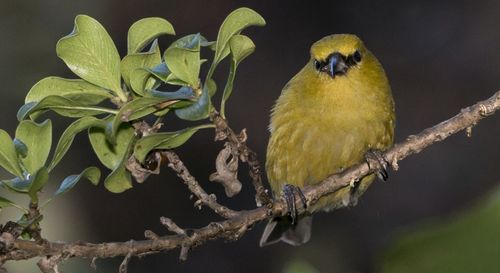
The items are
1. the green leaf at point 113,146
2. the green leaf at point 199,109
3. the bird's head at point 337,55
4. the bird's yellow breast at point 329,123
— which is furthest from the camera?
the bird's head at point 337,55

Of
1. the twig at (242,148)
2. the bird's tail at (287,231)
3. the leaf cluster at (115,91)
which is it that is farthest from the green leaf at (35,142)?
the bird's tail at (287,231)

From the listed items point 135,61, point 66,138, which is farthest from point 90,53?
point 66,138

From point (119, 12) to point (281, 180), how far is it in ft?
9.91

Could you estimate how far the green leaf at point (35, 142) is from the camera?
1.75 meters

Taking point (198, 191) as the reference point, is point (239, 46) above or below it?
above

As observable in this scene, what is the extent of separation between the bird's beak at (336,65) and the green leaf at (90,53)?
174cm

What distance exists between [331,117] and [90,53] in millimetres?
1766

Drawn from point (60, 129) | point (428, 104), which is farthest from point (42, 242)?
point (428, 104)

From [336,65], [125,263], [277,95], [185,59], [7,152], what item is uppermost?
[277,95]

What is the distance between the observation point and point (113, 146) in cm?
203

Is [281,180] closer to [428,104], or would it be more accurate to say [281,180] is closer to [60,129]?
[60,129]

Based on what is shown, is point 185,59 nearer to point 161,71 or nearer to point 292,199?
point 161,71

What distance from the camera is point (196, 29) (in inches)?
250

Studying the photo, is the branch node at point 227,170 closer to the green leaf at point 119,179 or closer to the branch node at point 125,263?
the green leaf at point 119,179
